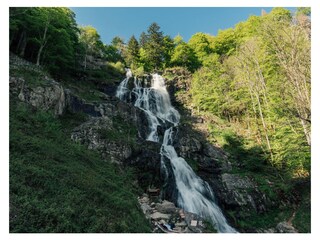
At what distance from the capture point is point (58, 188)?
5.25m

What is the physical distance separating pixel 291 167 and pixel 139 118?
11689 mm

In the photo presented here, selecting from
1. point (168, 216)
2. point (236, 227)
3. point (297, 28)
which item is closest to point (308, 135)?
point (297, 28)

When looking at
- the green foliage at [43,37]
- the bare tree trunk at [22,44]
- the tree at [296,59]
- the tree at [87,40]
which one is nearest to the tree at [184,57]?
the tree at [87,40]

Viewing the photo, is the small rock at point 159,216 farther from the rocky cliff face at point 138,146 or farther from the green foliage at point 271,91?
the green foliage at point 271,91

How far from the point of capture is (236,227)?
10.1m

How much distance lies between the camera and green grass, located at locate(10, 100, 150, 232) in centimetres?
409

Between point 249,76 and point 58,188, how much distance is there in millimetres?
16003

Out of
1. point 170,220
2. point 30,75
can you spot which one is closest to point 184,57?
point 30,75

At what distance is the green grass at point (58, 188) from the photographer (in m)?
4.09

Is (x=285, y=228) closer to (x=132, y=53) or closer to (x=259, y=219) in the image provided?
(x=259, y=219)

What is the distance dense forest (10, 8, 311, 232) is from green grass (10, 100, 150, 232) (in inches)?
222

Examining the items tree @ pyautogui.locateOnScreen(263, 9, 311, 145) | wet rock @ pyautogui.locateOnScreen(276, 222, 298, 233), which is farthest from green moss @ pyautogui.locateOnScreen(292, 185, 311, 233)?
tree @ pyautogui.locateOnScreen(263, 9, 311, 145)

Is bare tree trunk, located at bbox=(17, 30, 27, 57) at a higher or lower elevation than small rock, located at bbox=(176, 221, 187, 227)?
higher

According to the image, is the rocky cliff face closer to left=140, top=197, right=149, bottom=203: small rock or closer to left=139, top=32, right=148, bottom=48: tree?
left=140, top=197, right=149, bottom=203: small rock
